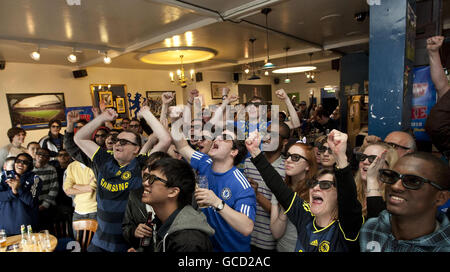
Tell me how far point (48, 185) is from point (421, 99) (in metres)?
5.20

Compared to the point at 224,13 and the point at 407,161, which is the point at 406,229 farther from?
the point at 224,13

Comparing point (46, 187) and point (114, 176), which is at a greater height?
point (114, 176)

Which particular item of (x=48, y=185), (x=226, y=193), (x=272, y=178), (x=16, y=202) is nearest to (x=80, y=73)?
(x=48, y=185)

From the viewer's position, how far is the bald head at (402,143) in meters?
2.16

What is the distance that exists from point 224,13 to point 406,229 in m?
4.11

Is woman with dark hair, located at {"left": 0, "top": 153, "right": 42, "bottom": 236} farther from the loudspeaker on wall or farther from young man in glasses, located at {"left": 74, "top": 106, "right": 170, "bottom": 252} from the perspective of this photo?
the loudspeaker on wall

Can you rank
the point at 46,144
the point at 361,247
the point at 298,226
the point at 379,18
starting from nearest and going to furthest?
1. the point at 361,247
2. the point at 298,226
3. the point at 379,18
4. the point at 46,144

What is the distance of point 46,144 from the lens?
502 cm

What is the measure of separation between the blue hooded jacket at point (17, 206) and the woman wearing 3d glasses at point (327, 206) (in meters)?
2.88

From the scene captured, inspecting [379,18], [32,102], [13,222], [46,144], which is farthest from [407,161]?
[32,102]

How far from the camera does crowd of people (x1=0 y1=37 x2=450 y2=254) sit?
1.13 meters

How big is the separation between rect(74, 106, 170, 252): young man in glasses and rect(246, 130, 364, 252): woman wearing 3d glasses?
1.16m

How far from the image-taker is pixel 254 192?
71.9 inches

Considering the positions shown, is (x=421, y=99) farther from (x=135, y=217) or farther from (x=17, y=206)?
(x=17, y=206)
